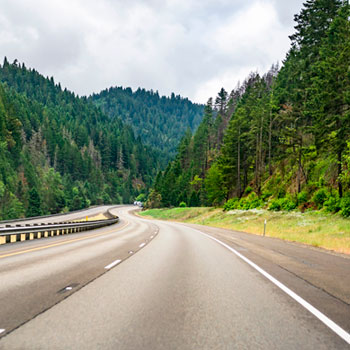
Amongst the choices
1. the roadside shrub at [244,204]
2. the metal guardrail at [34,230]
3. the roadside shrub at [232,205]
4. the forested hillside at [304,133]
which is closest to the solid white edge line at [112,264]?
the metal guardrail at [34,230]

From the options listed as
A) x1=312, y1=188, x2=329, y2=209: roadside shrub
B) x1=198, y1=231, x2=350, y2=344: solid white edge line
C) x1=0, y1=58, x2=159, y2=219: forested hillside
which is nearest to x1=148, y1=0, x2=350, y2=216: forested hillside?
x1=312, y1=188, x2=329, y2=209: roadside shrub

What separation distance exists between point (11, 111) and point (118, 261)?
128m

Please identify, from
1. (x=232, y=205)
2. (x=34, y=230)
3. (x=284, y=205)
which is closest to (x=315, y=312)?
(x=34, y=230)

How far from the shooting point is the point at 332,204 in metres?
25.8

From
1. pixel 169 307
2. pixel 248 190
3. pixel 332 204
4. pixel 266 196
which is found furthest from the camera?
pixel 248 190

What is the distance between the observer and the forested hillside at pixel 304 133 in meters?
26.6

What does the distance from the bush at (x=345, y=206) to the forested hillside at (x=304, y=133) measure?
4.4 inches

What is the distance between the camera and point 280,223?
2903 centimetres

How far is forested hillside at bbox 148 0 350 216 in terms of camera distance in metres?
26.6

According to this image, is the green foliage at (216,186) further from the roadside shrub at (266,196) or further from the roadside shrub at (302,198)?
the roadside shrub at (302,198)

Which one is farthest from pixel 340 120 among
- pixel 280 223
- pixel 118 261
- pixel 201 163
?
pixel 201 163

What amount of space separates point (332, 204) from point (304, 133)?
12.8m

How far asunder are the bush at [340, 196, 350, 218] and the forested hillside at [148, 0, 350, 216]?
0.11 m

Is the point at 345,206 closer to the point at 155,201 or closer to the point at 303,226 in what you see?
the point at 303,226
